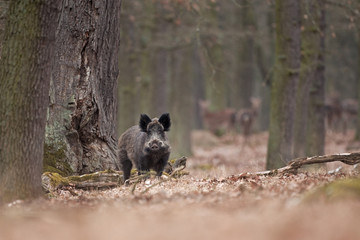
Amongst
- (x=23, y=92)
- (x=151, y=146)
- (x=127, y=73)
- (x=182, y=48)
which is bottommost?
(x=151, y=146)

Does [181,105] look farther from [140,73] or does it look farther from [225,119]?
[225,119]

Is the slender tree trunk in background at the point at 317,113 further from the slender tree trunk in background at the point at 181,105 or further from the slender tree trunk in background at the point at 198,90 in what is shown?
the slender tree trunk in background at the point at 198,90

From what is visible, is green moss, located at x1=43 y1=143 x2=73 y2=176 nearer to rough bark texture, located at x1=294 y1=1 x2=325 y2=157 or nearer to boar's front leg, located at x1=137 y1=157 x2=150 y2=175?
boar's front leg, located at x1=137 y1=157 x2=150 y2=175

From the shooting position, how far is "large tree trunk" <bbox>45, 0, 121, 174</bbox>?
1162cm

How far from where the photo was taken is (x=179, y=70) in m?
30.5

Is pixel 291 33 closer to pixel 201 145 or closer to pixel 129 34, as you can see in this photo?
pixel 129 34

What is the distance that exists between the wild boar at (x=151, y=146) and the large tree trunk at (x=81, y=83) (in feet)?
2.68

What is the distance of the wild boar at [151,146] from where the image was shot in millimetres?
12156

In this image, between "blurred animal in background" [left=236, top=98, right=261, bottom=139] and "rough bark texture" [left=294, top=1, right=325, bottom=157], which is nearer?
"rough bark texture" [left=294, top=1, right=325, bottom=157]

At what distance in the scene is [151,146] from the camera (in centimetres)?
1204

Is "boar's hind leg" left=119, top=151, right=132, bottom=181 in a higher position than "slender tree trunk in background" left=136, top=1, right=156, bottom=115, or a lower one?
lower

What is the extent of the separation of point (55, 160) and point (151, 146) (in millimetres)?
1967

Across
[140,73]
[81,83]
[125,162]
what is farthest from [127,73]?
[81,83]

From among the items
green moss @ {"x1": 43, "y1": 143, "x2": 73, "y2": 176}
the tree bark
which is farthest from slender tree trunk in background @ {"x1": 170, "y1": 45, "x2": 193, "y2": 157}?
green moss @ {"x1": 43, "y1": 143, "x2": 73, "y2": 176}
